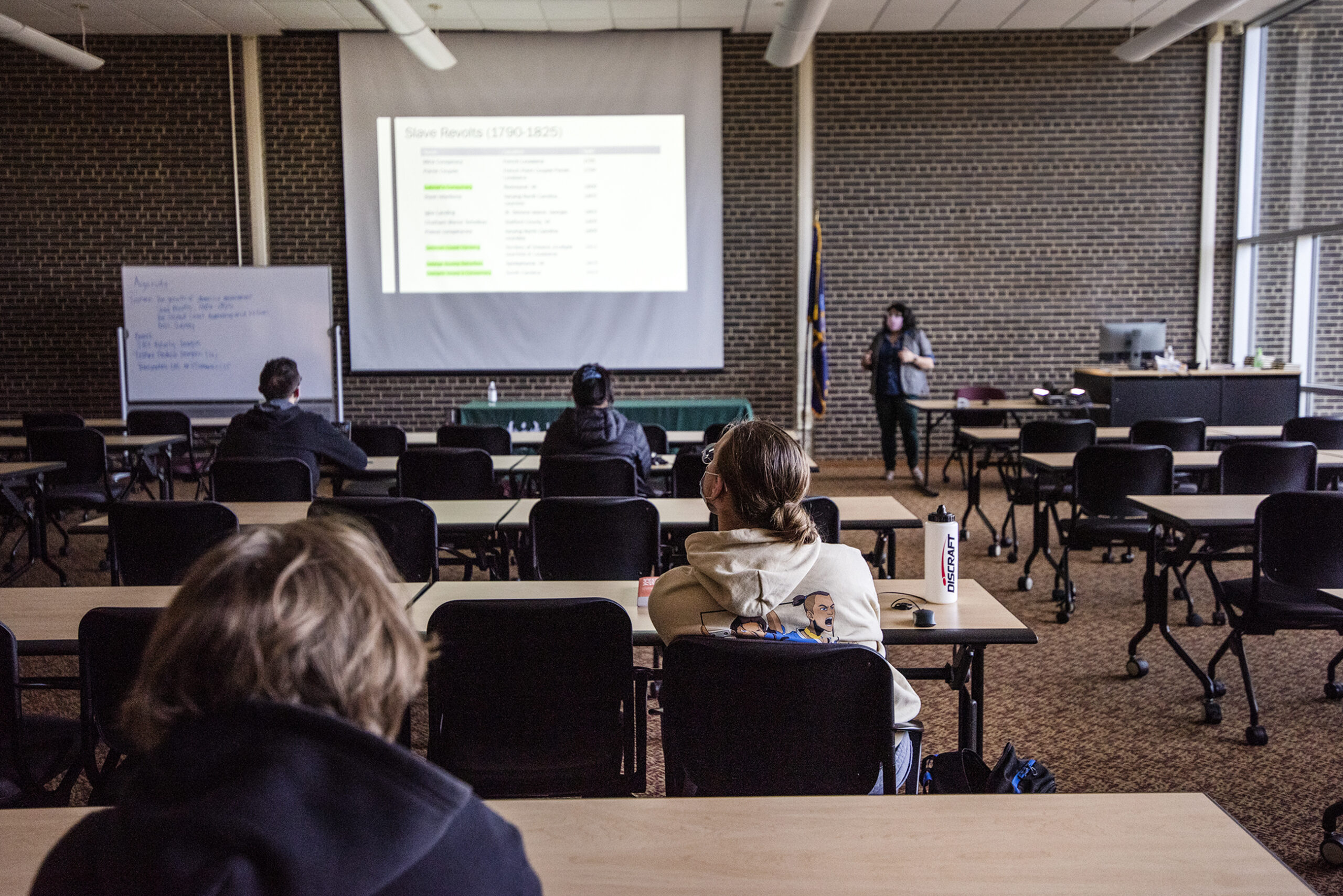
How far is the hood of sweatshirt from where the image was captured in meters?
1.79

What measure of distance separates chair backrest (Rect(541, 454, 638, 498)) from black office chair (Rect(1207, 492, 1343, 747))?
2363 millimetres

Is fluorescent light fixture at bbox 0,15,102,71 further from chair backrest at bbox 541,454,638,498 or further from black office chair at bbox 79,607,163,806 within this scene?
black office chair at bbox 79,607,163,806

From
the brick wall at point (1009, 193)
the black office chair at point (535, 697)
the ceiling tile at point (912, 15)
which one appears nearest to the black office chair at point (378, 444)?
the black office chair at point (535, 697)

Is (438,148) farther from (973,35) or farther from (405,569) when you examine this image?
(405,569)

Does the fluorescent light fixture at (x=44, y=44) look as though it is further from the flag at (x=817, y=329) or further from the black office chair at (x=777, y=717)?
the black office chair at (x=777, y=717)

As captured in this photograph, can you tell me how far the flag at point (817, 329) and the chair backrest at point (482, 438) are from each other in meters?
3.78

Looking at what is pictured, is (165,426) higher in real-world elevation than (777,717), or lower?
higher

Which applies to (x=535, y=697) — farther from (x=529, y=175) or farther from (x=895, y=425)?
(x=529, y=175)

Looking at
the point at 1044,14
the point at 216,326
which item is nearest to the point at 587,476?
the point at 216,326

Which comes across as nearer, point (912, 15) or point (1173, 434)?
point (1173, 434)

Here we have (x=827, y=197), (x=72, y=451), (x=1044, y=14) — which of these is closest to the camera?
(x=72, y=451)

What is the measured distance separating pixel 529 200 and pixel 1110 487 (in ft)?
20.1

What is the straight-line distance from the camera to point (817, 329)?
28.5ft

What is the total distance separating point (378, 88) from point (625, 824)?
357 inches
